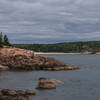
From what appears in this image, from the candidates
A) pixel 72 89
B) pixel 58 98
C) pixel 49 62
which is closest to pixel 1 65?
pixel 49 62

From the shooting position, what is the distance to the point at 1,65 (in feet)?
301

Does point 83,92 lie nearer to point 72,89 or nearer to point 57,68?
point 72,89

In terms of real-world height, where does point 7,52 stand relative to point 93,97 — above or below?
above

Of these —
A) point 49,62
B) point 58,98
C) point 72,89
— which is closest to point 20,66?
point 49,62

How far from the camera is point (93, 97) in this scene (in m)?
43.5

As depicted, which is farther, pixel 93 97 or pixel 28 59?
pixel 28 59

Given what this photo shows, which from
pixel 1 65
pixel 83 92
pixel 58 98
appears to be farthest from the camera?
pixel 1 65

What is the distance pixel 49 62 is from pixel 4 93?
50999mm

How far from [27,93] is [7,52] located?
171 ft

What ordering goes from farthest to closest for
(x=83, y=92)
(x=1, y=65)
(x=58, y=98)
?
(x=1, y=65) → (x=83, y=92) → (x=58, y=98)

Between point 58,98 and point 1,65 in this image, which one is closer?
point 58,98

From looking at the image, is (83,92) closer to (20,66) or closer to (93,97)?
(93,97)

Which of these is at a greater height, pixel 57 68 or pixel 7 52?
pixel 7 52

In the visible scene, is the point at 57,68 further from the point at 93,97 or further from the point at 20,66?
the point at 93,97
